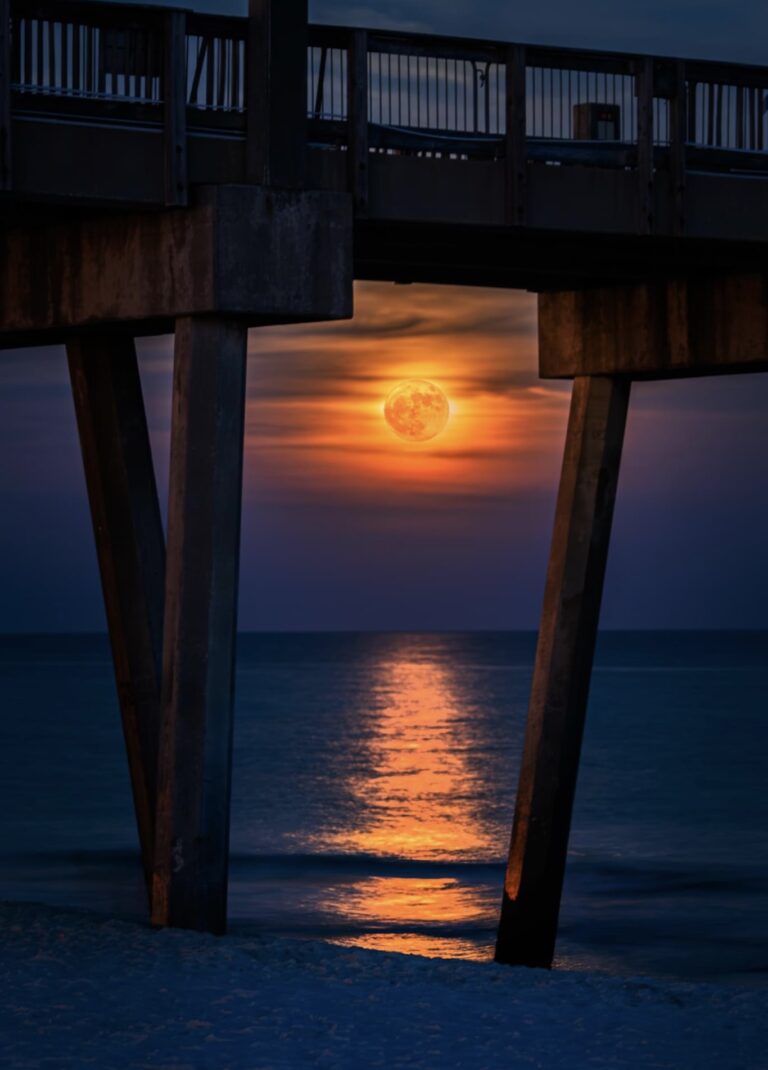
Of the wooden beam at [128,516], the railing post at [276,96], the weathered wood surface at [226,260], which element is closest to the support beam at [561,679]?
the wooden beam at [128,516]

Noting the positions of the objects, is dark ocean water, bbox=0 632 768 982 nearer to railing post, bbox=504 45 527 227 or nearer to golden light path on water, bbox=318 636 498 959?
golden light path on water, bbox=318 636 498 959

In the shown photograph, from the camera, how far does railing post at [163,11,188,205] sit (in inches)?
520

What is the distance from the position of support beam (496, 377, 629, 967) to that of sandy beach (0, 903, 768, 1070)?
432cm

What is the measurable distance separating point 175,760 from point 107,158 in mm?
4218

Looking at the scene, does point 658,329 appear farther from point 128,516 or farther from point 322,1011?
point 322,1011

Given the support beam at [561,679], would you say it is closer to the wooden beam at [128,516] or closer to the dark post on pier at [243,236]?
the dark post on pier at [243,236]

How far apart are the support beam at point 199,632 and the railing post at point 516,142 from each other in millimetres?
2617

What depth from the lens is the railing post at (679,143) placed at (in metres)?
15.3

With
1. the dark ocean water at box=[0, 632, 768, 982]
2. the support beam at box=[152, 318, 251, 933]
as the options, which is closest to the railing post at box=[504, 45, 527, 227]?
the support beam at box=[152, 318, 251, 933]

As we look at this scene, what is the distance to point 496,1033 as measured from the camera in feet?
35.6

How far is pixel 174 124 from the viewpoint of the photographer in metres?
13.2

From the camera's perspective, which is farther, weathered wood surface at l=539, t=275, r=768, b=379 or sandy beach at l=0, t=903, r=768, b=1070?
weathered wood surface at l=539, t=275, r=768, b=379

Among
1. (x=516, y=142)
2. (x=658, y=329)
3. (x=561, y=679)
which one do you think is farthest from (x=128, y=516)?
(x=658, y=329)

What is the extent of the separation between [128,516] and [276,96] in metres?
4.28
